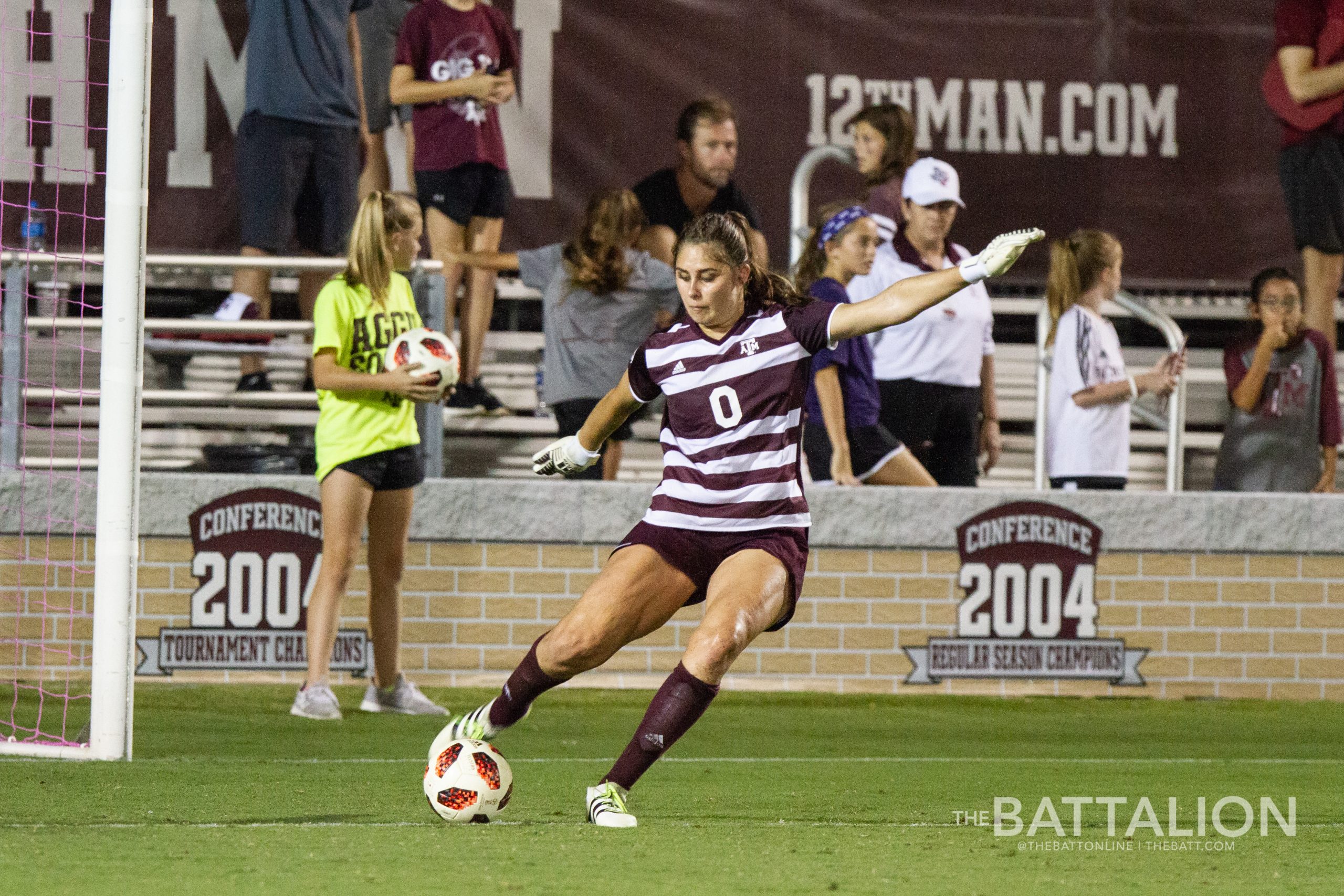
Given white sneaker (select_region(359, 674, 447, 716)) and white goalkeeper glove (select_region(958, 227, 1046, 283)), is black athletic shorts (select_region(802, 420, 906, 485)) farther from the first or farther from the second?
white goalkeeper glove (select_region(958, 227, 1046, 283))

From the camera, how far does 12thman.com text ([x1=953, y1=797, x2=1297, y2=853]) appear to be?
5.07 metres

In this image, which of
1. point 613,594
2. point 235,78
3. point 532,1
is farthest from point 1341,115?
point 613,594

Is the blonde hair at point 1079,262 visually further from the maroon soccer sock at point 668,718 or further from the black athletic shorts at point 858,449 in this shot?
the maroon soccer sock at point 668,718

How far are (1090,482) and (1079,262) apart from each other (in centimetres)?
113

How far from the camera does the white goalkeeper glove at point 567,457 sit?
594cm

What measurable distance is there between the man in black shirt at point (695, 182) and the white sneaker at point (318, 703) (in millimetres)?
2965

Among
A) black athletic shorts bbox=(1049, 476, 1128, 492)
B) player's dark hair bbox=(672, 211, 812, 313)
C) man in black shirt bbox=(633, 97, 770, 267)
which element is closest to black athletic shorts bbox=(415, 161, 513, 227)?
man in black shirt bbox=(633, 97, 770, 267)

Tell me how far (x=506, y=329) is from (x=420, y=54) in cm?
181

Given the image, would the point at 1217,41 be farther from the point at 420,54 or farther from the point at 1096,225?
the point at 420,54

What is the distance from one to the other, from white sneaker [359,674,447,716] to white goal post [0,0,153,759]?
1696mm

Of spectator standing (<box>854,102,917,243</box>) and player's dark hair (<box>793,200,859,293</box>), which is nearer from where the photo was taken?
player's dark hair (<box>793,200,859,293</box>)

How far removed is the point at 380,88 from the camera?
10359mm

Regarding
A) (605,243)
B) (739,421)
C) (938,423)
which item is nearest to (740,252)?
(739,421)

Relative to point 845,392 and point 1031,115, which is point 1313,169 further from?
point 845,392
